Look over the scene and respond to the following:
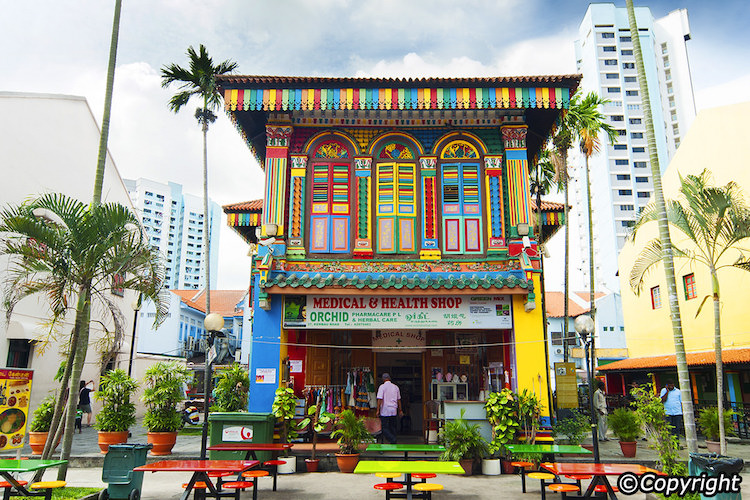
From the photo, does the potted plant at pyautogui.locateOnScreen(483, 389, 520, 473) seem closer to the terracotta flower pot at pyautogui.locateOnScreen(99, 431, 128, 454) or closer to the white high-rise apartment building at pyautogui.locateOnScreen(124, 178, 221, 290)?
the terracotta flower pot at pyautogui.locateOnScreen(99, 431, 128, 454)

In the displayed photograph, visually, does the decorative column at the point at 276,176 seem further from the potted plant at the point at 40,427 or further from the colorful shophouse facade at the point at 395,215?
the potted plant at the point at 40,427

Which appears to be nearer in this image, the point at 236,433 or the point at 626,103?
the point at 236,433

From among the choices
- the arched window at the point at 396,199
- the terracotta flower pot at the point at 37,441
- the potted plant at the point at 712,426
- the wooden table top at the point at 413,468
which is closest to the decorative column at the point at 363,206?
the arched window at the point at 396,199

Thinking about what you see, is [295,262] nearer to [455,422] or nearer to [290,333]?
[290,333]

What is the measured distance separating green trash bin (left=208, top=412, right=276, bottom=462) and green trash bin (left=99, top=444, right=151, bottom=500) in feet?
9.27

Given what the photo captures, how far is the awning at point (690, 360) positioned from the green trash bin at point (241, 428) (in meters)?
13.2

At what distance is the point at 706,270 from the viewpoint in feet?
62.1

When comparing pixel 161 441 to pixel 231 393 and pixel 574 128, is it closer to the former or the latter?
pixel 231 393

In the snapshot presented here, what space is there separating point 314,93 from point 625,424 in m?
10.4

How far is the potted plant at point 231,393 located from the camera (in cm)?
1314

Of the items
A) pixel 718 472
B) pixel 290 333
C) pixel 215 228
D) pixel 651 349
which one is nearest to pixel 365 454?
pixel 290 333

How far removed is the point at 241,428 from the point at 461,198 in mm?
7252

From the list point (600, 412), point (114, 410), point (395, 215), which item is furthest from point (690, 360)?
point (114, 410)

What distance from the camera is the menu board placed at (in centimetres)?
919
